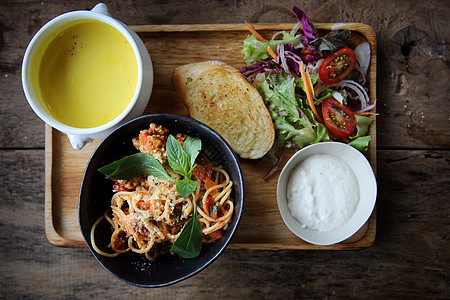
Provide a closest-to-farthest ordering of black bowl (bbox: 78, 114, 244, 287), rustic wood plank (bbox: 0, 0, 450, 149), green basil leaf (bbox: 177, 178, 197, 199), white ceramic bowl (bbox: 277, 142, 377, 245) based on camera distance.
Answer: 1. green basil leaf (bbox: 177, 178, 197, 199)
2. black bowl (bbox: 78, 114, 244, 287)
3. white ceramic bowl (bbox: 277, 142, 377, 245)
4. rustic wood plank (bbox: 0, 0, 450, 149)

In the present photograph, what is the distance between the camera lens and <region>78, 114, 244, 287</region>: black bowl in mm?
1795

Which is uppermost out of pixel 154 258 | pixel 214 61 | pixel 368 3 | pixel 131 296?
pixel 368 3

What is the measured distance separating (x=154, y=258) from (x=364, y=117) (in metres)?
1.43

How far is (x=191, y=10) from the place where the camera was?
2.40m

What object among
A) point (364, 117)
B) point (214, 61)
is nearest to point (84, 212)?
point (214, 61)

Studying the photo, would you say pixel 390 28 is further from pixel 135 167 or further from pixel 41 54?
pixel 41 54

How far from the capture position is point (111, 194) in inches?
79.3

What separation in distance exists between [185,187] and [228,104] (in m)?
0.73

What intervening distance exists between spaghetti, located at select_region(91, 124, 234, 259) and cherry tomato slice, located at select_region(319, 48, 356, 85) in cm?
83

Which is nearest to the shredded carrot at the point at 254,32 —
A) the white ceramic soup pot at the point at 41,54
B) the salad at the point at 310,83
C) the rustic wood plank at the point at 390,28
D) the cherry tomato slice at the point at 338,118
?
the salad at the point at 310,83

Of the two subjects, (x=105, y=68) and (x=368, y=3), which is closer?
(x=105, y=68)

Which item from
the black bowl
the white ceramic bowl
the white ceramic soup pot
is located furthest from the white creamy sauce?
the white ceramic soup pot

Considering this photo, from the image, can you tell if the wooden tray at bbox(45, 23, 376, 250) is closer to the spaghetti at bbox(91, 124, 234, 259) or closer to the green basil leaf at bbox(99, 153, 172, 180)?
the spaghetti at bbox(91, 124, 234, 259)

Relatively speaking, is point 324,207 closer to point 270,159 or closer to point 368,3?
point 270,159
